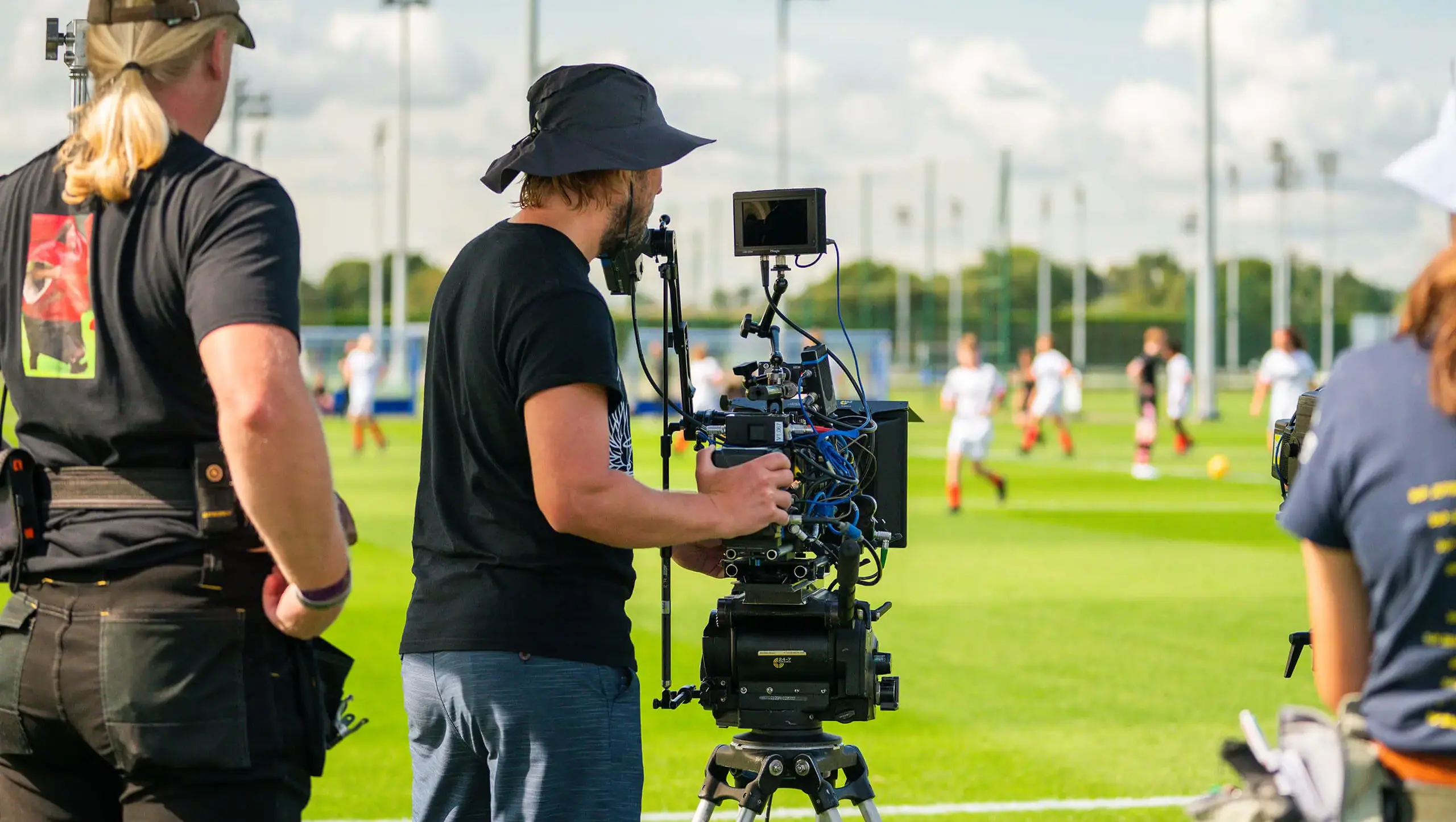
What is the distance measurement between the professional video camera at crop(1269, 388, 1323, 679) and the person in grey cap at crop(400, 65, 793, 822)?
1.11 m

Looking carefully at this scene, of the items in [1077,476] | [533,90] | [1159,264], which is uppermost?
[1159,264]

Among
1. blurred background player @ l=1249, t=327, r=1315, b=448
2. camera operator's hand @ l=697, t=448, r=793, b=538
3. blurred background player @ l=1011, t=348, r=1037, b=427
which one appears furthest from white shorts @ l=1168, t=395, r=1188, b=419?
camera operator's hand @ l=697, t=448, r=793, b=538

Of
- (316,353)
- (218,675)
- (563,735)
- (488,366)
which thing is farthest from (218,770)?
(316,353)

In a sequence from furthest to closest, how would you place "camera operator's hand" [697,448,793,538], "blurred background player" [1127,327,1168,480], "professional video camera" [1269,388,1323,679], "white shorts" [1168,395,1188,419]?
"white shorts" [1168,395,1188,419] → "blurred background player" [1127,327,1168,480] → "professional video camera" [1269,388,1323,679] → "camera operator's hand" [697,448,793,538]

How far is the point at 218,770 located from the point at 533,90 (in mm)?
1481

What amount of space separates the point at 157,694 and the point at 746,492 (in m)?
1.13

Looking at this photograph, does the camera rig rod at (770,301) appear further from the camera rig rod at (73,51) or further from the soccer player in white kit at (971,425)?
the soccer player in white kit at (971,425)

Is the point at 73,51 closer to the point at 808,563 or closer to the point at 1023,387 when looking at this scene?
the point at 808,563

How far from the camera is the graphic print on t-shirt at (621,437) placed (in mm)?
3238

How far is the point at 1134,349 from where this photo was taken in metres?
81.0

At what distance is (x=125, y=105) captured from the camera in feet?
9.12

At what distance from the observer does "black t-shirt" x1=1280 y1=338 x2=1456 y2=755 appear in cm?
221

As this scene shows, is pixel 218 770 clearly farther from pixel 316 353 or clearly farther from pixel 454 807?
pixel 316 353

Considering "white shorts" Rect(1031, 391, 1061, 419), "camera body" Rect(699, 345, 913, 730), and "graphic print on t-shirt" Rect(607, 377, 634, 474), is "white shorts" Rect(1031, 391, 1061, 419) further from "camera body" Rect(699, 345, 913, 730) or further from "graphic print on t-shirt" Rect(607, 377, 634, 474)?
"graphic print on t-shirt" Rect(607, 377, 634, 474)
